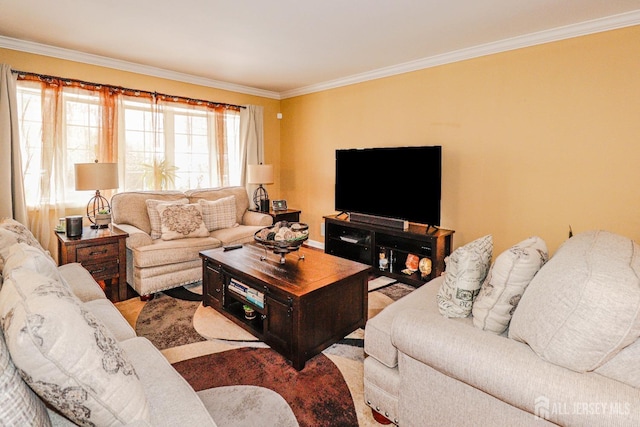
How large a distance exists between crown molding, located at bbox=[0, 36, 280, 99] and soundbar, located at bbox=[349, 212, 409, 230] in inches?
106

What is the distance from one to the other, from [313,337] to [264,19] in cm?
257

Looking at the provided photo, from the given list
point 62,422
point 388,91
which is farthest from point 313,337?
point 388,91

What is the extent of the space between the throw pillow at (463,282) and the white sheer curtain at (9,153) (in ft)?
13.3

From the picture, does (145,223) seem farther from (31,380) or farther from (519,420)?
(519,420)

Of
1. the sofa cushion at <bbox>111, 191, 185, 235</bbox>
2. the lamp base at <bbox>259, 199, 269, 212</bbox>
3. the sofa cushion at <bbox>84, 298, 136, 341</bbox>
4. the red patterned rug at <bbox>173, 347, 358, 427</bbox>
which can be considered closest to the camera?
the sofa cushion at <bbox>84, 298, 136, 341</bbox>

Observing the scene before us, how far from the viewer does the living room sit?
2.88 meters

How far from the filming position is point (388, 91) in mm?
4379

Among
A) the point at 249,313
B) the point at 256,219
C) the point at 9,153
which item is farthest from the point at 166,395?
the point at 9,153

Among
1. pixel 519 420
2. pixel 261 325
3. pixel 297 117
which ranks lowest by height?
pixel 261 325

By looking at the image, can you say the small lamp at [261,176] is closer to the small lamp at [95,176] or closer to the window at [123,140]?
the window at [123,140]

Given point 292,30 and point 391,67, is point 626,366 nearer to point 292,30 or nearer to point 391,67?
point 292,30

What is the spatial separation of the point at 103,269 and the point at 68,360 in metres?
2.71

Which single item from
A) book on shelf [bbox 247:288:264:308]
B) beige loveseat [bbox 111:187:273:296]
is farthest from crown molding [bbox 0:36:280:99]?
book on shelf [bbox 247:288:264:308]

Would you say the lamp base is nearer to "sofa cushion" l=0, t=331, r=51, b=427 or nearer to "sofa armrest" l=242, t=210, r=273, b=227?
"sofa armrest" l=242, t=210, r=273, b=227
